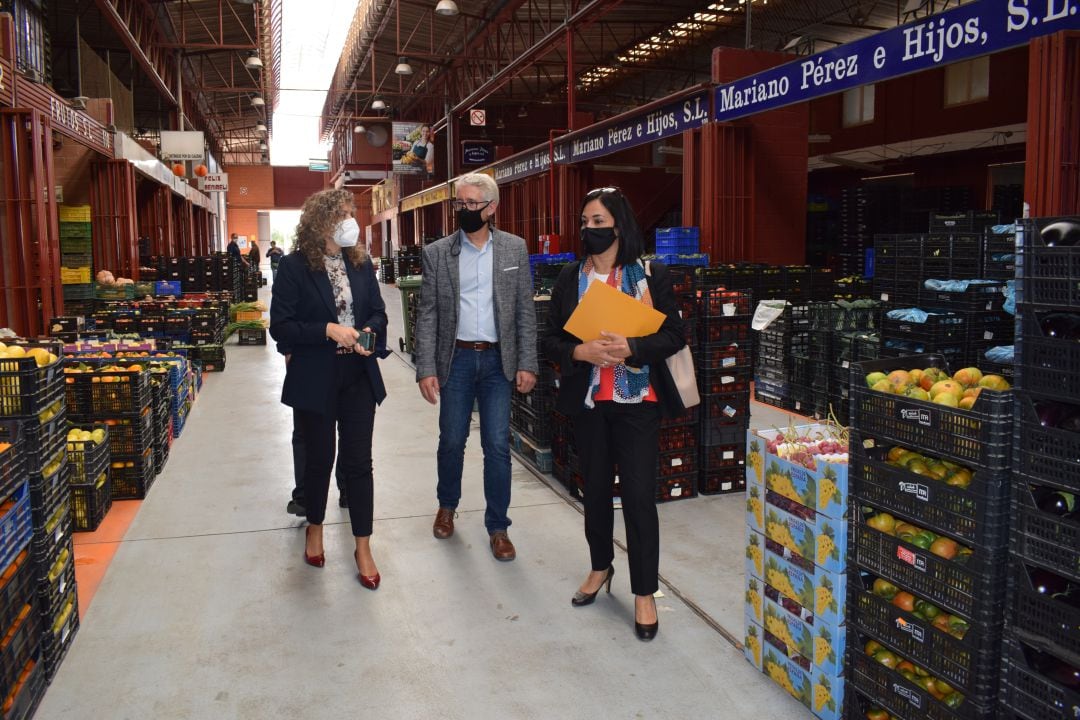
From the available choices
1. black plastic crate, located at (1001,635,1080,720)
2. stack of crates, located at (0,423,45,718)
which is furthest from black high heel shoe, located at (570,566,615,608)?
stack of crates, located at (0,423,45,718)

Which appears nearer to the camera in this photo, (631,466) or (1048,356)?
(1048,356)

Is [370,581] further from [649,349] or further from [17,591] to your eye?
[649,349]

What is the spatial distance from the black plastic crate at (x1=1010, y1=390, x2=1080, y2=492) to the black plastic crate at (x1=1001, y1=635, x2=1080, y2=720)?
431 mm

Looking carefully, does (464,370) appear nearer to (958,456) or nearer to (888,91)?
(958,456)

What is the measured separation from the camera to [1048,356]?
212cm

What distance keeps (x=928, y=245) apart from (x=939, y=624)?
660 centimetres

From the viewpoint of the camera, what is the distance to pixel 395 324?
722 inches

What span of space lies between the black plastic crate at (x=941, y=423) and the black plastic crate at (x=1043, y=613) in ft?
0.94

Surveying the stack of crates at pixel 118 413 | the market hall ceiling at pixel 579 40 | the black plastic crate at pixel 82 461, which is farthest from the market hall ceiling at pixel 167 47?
the black plastic crate at pixel 82 461

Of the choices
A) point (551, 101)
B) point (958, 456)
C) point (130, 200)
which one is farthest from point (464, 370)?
point (551, 101)

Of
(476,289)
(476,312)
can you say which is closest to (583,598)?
(476,312)

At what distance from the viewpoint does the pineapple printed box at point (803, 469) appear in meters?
2.74

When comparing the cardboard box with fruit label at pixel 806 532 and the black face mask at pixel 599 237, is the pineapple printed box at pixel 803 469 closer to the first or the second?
the cardboard box with fruit label at pixel 806 532

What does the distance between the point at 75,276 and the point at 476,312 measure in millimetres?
10626
